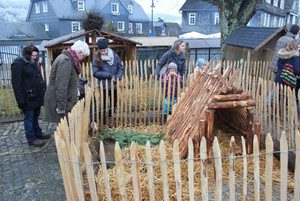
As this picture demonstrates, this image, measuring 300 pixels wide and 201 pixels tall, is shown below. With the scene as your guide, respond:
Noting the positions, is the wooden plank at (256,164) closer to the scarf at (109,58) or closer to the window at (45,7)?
the scarf at (109,58)

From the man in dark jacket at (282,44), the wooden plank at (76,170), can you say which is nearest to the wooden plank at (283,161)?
the wooden plank at (76,170)

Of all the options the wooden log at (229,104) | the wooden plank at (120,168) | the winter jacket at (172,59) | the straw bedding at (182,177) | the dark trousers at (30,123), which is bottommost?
the straw bedding at (182,177)

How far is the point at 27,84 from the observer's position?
4992 millimetres

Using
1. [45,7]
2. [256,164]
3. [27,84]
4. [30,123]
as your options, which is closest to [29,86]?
[27,84]

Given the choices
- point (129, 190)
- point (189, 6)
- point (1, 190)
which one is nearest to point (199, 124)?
point (129, 190)

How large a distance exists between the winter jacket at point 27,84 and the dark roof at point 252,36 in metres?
8.25

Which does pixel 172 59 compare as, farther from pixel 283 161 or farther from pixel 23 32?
pixel 23 32

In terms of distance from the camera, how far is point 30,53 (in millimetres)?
4914

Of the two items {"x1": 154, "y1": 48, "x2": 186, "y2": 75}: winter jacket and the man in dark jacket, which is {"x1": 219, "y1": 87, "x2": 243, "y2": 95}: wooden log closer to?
{"x1": 154, "y1": 48, "x2": 186, "y2": 75}: winter jacket

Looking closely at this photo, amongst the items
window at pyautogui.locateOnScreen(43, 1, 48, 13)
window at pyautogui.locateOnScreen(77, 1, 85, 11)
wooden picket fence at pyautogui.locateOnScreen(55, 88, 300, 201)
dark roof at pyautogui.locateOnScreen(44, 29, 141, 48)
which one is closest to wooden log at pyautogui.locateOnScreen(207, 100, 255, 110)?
wooden picket fence at pyautogui.locateOnScreen(55, 88, 300, 201)

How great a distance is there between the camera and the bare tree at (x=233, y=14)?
553 inches

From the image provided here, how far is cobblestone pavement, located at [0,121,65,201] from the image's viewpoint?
379cm

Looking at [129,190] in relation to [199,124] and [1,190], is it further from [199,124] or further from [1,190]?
[1,190]

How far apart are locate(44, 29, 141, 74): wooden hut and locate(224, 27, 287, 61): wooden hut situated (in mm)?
4462
